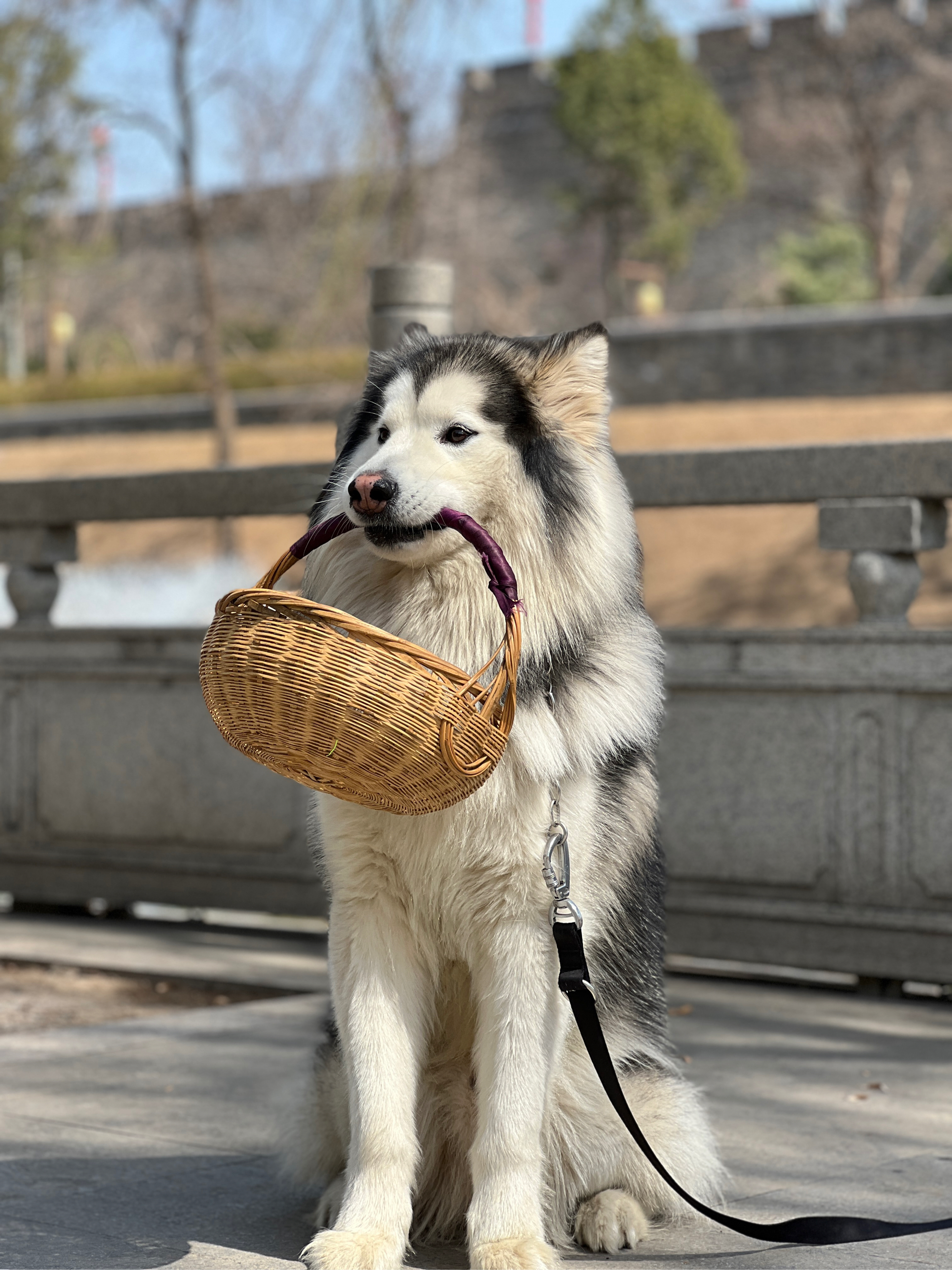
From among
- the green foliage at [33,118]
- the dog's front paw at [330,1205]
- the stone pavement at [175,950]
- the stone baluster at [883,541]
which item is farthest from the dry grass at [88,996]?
the green foliage at [33,118]

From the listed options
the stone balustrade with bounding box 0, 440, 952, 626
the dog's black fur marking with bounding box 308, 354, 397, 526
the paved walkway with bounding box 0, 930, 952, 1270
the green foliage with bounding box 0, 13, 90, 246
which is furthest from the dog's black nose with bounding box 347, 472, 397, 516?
the green foliage with bounding box 0, 13, 90, 246

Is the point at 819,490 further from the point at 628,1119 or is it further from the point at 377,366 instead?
the point at 628,1119

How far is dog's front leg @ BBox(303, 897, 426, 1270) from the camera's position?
2.82 meters

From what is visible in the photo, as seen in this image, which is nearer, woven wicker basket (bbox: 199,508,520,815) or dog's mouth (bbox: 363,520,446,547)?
woven wicker basket (bbox: 199,508,520,815)

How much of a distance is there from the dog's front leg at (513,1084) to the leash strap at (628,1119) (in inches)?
1.8

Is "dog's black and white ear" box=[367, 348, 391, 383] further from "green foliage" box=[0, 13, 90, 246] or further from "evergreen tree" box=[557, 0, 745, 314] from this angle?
"evergreen tree" box=[557, 0, 745, 314]

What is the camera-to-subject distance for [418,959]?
294cm

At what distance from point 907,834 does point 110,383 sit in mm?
29169

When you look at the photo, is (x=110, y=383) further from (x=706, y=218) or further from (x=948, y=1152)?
(x=948, y=1152)

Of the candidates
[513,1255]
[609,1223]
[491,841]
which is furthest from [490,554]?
[609,1223]

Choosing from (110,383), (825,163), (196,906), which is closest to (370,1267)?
(196,906)

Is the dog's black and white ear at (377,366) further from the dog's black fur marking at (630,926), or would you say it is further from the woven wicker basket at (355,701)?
the dog's black fur marking at (630,926)

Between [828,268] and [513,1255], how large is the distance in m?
33.3

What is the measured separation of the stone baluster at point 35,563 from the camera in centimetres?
740
